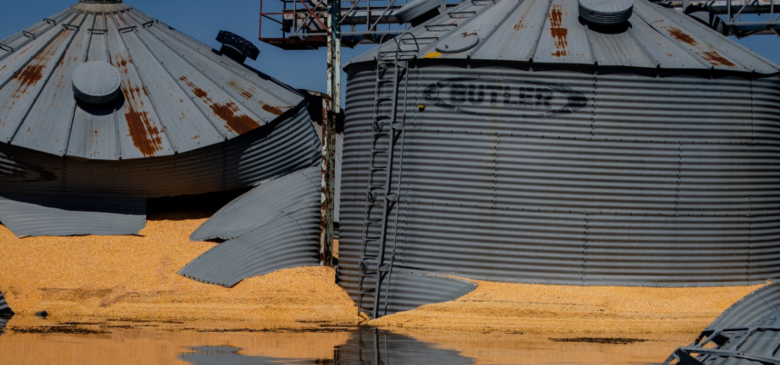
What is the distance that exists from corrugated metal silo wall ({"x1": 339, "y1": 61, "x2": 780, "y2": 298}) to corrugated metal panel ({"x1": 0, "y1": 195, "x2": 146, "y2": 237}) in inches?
355

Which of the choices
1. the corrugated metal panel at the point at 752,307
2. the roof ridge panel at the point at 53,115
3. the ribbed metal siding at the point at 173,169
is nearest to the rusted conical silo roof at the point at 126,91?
the roof ridge panel at the point at 53,115

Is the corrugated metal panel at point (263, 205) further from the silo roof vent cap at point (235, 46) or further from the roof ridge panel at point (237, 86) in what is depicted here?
the silo roof vent cap at point (235, 46)

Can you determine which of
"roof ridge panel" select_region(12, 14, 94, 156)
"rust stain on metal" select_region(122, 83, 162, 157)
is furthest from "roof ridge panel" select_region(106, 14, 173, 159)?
"roof ridge panel" select_region(12, 14, 94, 156)

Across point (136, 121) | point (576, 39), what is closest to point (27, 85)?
point (136, 121)

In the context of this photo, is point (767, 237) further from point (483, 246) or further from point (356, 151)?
point (356, 151)

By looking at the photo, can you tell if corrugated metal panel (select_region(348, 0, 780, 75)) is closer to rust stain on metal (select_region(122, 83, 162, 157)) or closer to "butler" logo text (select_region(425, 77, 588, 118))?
"butler" logo text (select_region(425, 77, 588, 118))

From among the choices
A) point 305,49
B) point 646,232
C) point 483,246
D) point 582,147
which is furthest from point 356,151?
point 305,49

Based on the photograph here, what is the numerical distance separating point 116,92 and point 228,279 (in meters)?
7.44

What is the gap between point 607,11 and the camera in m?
23.2

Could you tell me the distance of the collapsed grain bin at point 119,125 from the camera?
26.4 meters

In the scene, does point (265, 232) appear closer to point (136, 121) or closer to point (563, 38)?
point (136, 121)

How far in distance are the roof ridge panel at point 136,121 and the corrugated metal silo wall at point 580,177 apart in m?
8.47

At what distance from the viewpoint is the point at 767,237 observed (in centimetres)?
2289

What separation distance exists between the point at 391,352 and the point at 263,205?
12.0 meters
